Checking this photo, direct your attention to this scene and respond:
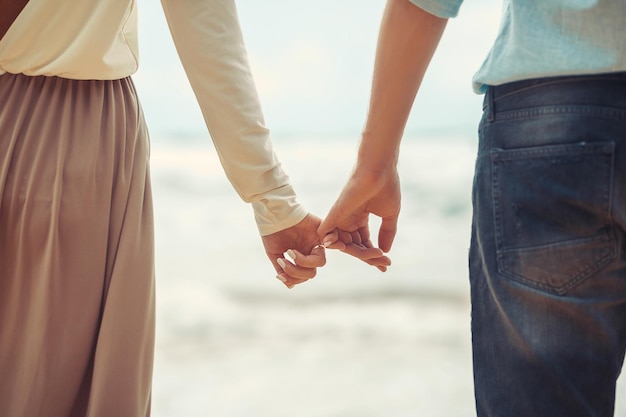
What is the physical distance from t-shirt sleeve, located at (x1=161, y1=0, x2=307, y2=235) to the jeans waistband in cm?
66

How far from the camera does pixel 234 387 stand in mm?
4262

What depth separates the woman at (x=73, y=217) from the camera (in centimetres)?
136

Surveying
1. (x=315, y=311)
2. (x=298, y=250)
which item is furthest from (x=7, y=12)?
(x=315, y=311)

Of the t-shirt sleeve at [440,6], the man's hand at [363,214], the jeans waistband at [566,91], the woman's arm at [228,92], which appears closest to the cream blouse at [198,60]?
the woman's arm at [228,92]

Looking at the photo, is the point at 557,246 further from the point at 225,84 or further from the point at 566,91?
the point at 225,84

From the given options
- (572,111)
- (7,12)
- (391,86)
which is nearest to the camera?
(572,111)

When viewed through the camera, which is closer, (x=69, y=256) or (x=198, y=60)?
(x=69, y=256)

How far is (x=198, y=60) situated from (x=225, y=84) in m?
0.07

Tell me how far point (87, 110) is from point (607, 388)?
927mm

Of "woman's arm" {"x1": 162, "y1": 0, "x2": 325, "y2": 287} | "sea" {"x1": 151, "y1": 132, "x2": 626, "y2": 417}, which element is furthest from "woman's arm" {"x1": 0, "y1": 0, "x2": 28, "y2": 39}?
"sea" {"x1": 151, "y1": 132, "x2": 626, "y2": 417}

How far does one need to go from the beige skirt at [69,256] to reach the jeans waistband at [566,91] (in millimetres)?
687

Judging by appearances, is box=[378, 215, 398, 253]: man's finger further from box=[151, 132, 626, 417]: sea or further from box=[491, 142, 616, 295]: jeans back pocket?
box=[151, 132, 626, 417]: sea

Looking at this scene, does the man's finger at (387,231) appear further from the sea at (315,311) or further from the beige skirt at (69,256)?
the sea at (315,311)

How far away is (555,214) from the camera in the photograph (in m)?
1.00
